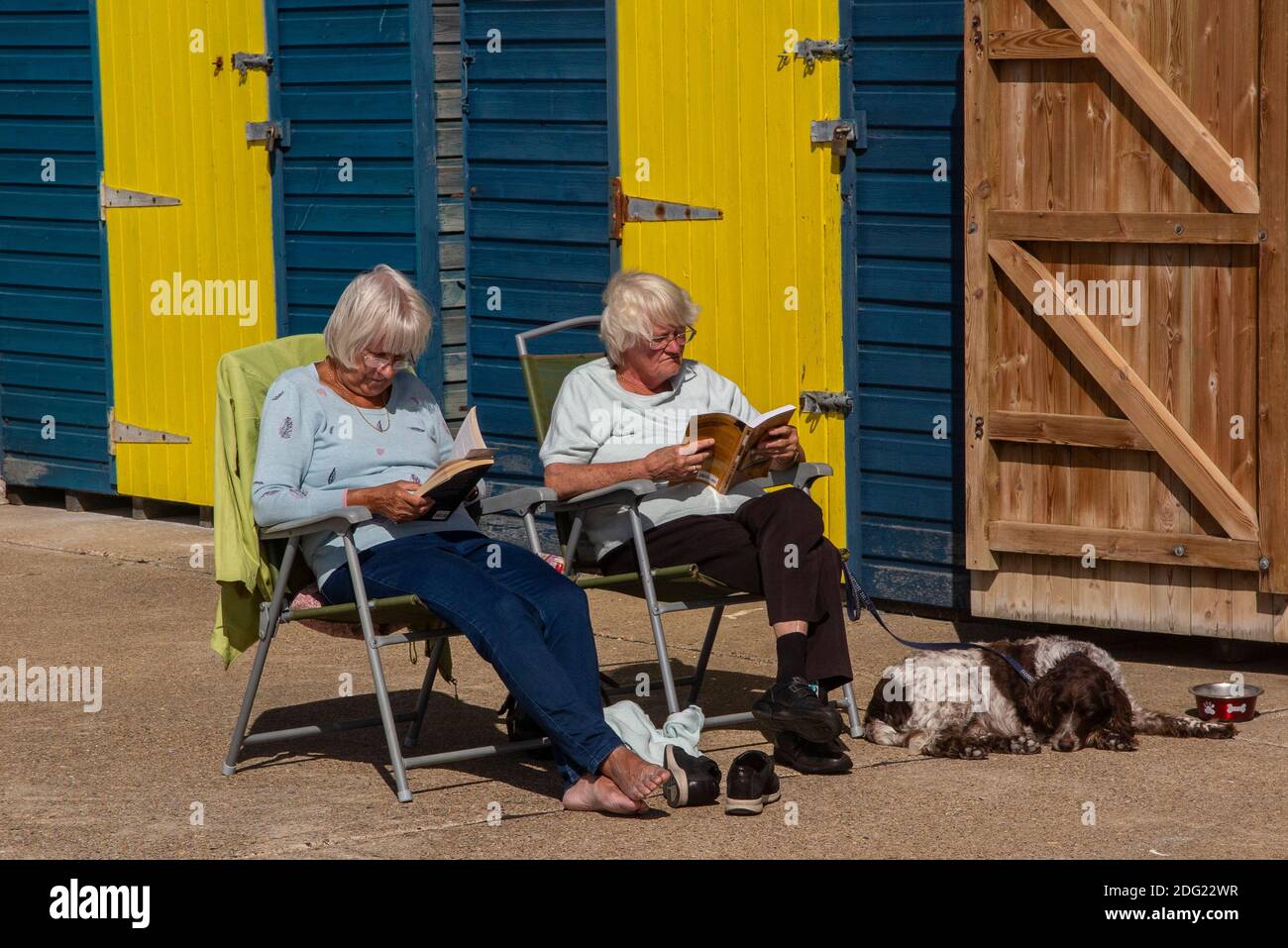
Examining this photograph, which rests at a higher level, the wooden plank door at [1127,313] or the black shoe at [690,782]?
the wooden plank door at [1127,313]

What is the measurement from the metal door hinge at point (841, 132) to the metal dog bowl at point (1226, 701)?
2307 millimetres

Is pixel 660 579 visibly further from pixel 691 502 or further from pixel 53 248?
pixel 53 248

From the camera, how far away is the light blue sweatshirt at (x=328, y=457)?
5090 mm

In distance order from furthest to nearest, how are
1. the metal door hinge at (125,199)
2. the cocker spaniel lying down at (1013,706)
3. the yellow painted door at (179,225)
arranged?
the metal door hinge at (125,199) < the yellow painted door at (179,225) < the cocker spaniel lying down at (1013,706)

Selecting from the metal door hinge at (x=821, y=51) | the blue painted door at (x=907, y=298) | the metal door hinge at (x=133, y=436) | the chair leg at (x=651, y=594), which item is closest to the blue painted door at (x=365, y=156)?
the metal door hinge at (x=133, y=436)

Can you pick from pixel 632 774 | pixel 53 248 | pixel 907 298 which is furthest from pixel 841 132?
pixel 53 248

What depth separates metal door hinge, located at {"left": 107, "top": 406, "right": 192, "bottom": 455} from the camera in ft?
29.5

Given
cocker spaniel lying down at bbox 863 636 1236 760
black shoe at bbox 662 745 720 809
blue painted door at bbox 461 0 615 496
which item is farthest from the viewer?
blue painted door at bbox 461 0 615 496

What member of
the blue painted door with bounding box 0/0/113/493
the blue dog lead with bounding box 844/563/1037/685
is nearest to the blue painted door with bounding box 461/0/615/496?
the blue painted door with bounding box 0/0/113/493

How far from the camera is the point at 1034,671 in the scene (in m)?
5.39

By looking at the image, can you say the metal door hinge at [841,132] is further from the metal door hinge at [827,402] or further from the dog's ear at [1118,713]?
the dog's ear at [1118,713]

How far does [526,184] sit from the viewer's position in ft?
26.0

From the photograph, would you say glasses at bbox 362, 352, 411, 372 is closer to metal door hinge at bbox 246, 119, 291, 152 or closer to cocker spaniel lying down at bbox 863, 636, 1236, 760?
cocker spaniel lying down at bbox 863, 636, 1236, 760

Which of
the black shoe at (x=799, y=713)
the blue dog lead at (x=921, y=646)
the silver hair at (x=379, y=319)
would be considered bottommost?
the black shoe at (x=799, y=713)
